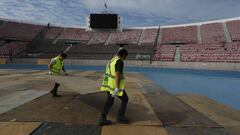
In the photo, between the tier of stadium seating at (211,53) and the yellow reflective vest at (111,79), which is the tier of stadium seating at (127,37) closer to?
the tier of stadium seating at (211,53)

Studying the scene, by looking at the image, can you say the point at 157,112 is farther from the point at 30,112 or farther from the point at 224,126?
the point at 30,112

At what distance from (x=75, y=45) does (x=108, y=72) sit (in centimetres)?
4478

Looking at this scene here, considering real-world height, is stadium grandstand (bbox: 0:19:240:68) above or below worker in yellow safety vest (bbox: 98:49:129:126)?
above

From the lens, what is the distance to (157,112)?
6.32m

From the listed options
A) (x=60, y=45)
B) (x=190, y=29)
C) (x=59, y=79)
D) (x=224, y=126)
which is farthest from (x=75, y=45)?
(x=224, y=126)

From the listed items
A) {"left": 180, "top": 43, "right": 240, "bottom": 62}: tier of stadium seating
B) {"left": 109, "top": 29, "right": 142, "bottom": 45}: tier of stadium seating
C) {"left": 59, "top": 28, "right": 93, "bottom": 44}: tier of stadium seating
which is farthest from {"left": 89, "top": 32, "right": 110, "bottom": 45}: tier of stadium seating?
{"left": 180, "top": 43, "right": 240, "bottom": 62}: tier of stadium seating

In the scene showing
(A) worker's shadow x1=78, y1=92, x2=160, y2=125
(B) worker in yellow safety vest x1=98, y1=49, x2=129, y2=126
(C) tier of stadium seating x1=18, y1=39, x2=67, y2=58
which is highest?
(C) tier of stadium seating x1=18, y1=39, x2=67, y2=58

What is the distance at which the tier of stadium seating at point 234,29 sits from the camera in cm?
4049

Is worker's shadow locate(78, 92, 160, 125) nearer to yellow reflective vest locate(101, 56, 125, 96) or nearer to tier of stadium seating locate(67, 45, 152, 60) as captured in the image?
yellow reflective vest locate(101, 56, 125, 96)

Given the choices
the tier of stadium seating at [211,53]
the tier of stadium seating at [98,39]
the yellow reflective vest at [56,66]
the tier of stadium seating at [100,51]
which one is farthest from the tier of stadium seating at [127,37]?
the yellow reflective vest at [56,66]

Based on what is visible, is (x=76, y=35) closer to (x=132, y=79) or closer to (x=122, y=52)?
(x=132, y=79)

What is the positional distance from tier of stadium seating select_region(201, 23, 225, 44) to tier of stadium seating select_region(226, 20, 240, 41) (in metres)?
1.65

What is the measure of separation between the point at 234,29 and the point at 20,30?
159 ft

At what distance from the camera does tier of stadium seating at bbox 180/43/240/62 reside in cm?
3453
